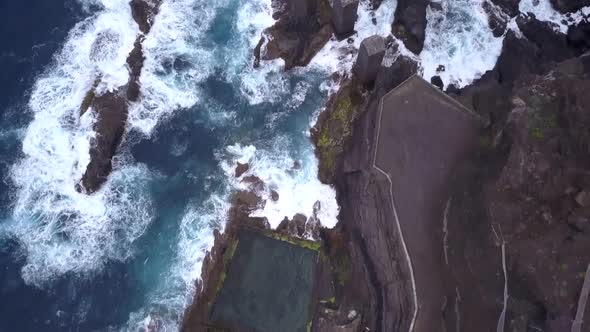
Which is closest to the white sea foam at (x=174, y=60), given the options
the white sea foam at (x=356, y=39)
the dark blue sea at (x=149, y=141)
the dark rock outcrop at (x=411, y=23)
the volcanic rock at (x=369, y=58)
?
the dark blue sea at (x=149, y=141)

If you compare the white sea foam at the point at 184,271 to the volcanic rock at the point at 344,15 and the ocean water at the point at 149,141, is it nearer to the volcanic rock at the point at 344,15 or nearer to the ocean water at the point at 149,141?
the ocean water at the point at 149,141

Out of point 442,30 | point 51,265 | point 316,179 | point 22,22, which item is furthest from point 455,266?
point 22,22

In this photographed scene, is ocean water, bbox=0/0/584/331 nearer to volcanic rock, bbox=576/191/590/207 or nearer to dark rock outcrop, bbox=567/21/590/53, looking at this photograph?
dark rock outcrop, bbox=567/21/590/53

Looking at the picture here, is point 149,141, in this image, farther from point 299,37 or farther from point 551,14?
point 551,14

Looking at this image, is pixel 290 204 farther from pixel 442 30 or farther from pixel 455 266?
pixel 442 30

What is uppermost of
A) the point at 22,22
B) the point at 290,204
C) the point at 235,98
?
the point at 22,22

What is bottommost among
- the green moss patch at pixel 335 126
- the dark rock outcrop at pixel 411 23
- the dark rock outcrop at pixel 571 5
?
the green moss patch at pixel 335 126
